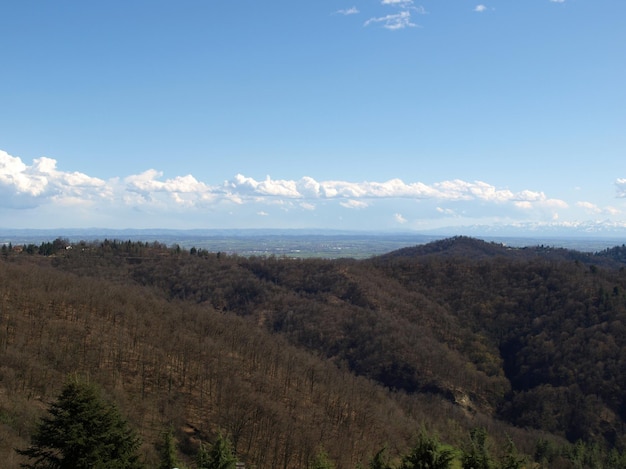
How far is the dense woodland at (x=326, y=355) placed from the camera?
63406mm

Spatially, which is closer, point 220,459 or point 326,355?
point 220,459

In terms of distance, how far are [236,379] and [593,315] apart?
11793 centimetres

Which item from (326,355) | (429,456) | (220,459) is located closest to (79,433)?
(220,459)

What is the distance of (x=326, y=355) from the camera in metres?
136

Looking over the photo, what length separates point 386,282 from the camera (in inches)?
7397

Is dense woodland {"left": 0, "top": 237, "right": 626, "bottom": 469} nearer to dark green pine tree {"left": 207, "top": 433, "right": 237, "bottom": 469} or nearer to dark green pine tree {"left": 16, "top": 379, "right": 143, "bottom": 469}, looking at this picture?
dark green pine tree {"left": 16, "top": 379, "right": 143, "bottom": 469}

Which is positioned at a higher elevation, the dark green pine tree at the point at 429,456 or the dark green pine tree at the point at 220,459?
the dark green pine tree at the point at 429,456

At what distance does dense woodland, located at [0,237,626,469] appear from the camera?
2496 inches

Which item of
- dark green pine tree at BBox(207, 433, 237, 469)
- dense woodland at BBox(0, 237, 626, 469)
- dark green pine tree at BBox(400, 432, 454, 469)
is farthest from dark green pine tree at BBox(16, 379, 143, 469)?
dark green pine tree at BBox(400, 432, 454, 469)

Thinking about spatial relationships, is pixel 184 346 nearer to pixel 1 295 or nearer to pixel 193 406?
pixel 193 406

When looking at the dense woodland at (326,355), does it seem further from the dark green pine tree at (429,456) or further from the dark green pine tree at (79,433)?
the dark green pine tree at (79,433)

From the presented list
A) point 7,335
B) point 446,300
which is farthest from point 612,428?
point 7,335

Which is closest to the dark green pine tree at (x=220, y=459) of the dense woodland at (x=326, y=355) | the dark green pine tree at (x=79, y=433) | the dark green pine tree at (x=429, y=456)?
the dark green pine tree at (x=79, y=433)

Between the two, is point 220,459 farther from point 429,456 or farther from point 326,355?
point 326,355
